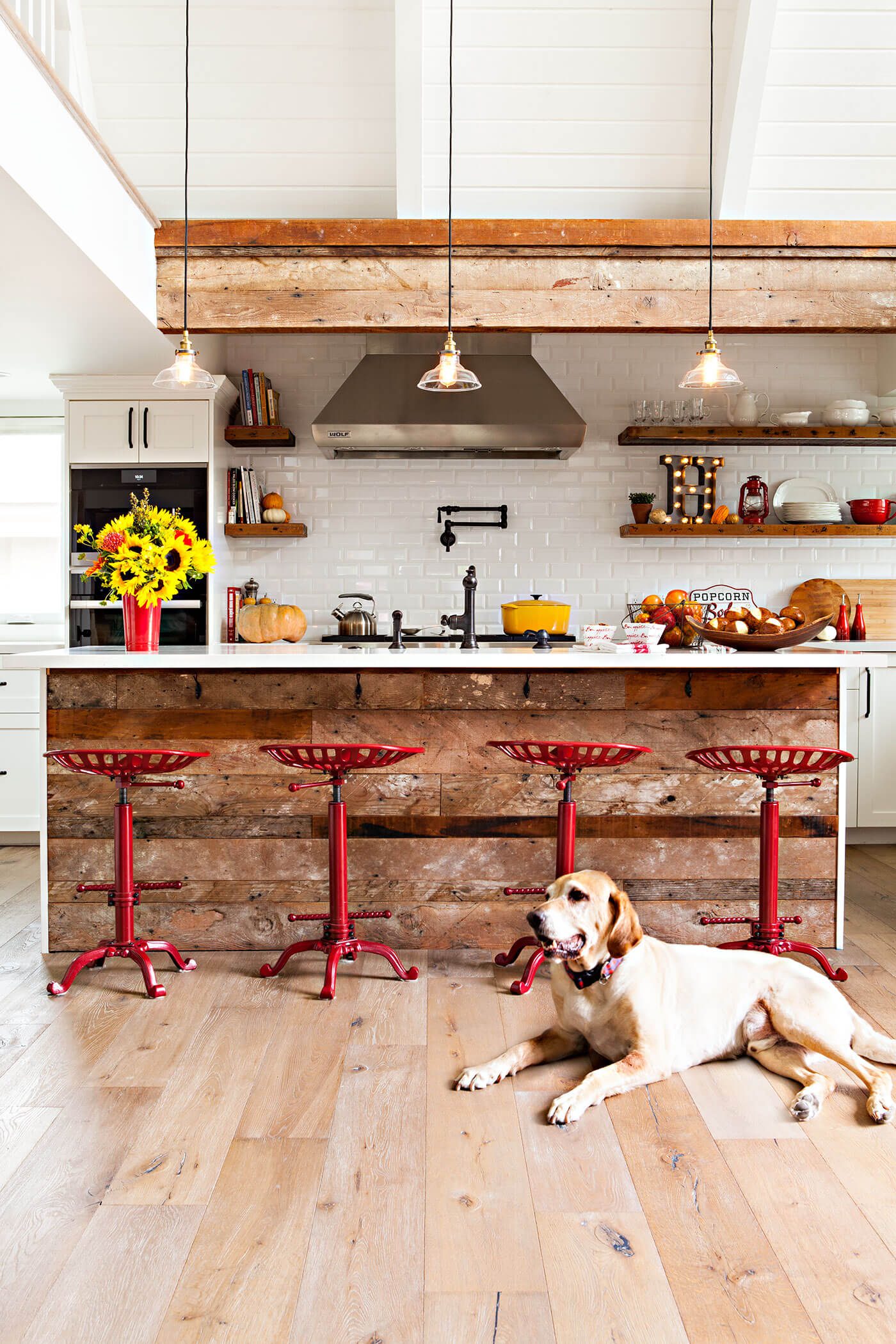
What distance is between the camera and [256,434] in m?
5.61

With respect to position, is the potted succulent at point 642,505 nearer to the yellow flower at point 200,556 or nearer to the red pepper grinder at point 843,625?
the red pepper grinder at point 843,625

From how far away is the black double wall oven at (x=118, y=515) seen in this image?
537 centimetres

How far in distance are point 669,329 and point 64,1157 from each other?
3619 mm

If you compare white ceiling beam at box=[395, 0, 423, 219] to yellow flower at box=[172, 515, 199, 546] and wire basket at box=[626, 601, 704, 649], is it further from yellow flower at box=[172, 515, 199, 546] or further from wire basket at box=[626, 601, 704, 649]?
wire basket at box=[626, 601, 704, 649]

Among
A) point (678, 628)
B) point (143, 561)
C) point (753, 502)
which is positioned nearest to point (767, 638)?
point (678, 628)

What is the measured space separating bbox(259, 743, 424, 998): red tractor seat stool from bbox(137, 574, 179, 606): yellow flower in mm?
803

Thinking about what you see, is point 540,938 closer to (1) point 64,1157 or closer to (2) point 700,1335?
(2) point 700,1335

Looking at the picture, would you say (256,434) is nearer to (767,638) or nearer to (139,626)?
(139,626)

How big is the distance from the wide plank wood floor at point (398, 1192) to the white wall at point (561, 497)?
339 centimetres

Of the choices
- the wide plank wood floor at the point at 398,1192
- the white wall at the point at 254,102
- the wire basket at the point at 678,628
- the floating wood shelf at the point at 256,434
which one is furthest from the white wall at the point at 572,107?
the wide plank wood floor at the point at 398,1192

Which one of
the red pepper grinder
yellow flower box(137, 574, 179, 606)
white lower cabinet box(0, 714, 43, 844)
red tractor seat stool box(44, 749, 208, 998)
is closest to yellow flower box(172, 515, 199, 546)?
yellow flower box(137, 574, 179, 606)

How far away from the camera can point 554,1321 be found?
1537 mm

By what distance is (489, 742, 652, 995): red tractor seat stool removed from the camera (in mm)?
2945

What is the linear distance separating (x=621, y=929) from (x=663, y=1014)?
0.25 metres
